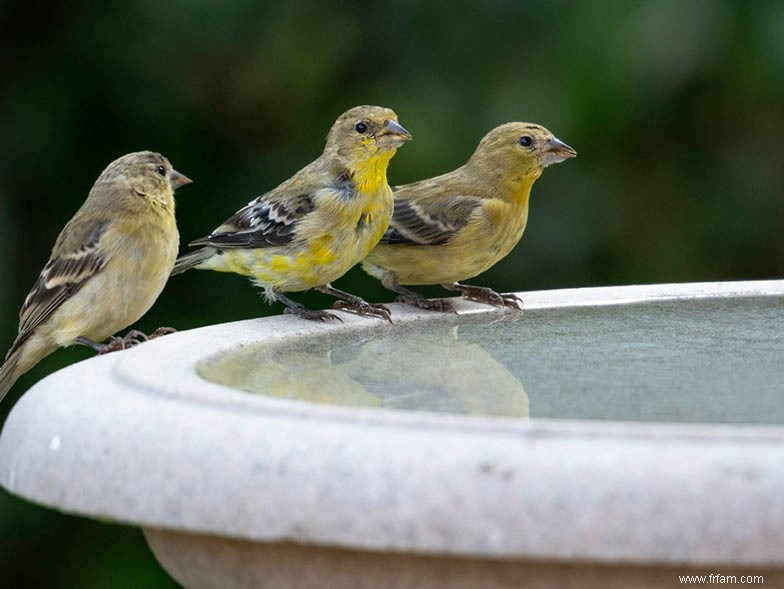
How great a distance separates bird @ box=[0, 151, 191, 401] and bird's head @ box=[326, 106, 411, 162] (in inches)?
23.2

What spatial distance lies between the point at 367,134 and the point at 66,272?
3.73 feet

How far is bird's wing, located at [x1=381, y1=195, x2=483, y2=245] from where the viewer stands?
16.0 feet

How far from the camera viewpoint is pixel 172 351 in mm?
2619

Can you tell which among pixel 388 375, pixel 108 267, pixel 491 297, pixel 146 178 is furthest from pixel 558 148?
pixel 388 375

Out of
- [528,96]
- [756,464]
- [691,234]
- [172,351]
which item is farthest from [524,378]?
[691,234]

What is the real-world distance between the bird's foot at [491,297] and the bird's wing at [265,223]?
2.20 feet

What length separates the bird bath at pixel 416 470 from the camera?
65.9 inches

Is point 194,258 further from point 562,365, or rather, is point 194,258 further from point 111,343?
point 562,365

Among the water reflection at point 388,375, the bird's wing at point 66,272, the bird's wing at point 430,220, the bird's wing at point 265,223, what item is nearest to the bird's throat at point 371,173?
the bird's wing at point 265,223

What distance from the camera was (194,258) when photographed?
4953mm

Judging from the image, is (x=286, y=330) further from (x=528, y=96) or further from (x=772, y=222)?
(x=772, y=222)

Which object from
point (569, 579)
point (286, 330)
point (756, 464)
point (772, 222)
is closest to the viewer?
point (756, 464)

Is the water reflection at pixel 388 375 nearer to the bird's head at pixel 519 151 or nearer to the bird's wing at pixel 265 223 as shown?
the bird's wing at pixel 265 223

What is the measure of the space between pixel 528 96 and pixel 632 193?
83 centimetres
